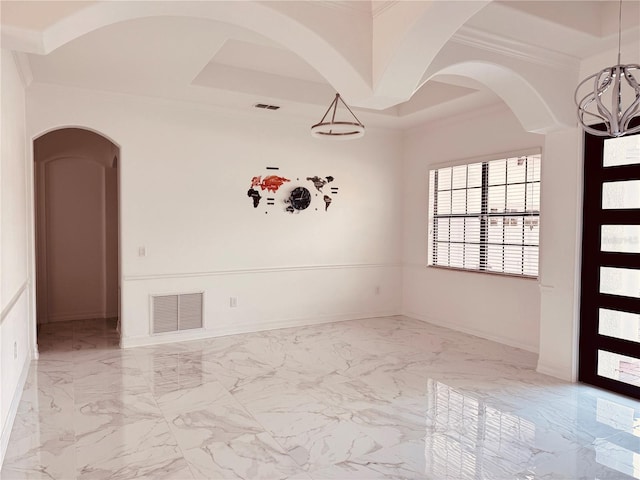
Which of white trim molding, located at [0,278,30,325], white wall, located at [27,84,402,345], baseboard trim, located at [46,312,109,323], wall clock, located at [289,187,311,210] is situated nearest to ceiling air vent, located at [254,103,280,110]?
white wall, located at [27,84,402,345]

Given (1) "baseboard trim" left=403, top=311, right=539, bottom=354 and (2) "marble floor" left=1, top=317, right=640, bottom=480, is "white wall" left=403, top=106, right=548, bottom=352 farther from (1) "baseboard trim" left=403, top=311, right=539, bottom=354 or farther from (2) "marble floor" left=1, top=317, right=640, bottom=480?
(2) "marble floor" left=1, top=317, right=640, bottom=480

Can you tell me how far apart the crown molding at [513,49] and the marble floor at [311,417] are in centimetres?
291

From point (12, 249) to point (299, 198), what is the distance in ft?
11.8

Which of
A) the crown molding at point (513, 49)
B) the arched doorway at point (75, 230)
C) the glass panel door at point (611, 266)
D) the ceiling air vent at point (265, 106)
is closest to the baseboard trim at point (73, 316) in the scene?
the arched doorway at point (75, 230)

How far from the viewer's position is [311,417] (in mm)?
3562

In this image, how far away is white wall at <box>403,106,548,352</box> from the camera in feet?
18.2

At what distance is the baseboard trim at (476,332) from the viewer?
18.0 ft

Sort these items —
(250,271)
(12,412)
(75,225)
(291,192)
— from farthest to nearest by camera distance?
1. (75,225)
2. (291,192)
3. (250,271)
4. (12,412)

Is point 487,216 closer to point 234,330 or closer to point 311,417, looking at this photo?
point 234,330

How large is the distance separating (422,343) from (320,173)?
2745 mm

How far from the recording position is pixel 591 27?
3.81 metres

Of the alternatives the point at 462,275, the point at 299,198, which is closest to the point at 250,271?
the point at 299,198

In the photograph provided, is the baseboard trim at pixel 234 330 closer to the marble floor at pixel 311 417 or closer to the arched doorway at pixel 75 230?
the marble floor at pixel 311 417

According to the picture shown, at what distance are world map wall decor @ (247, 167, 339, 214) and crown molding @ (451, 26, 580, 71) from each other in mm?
3280
